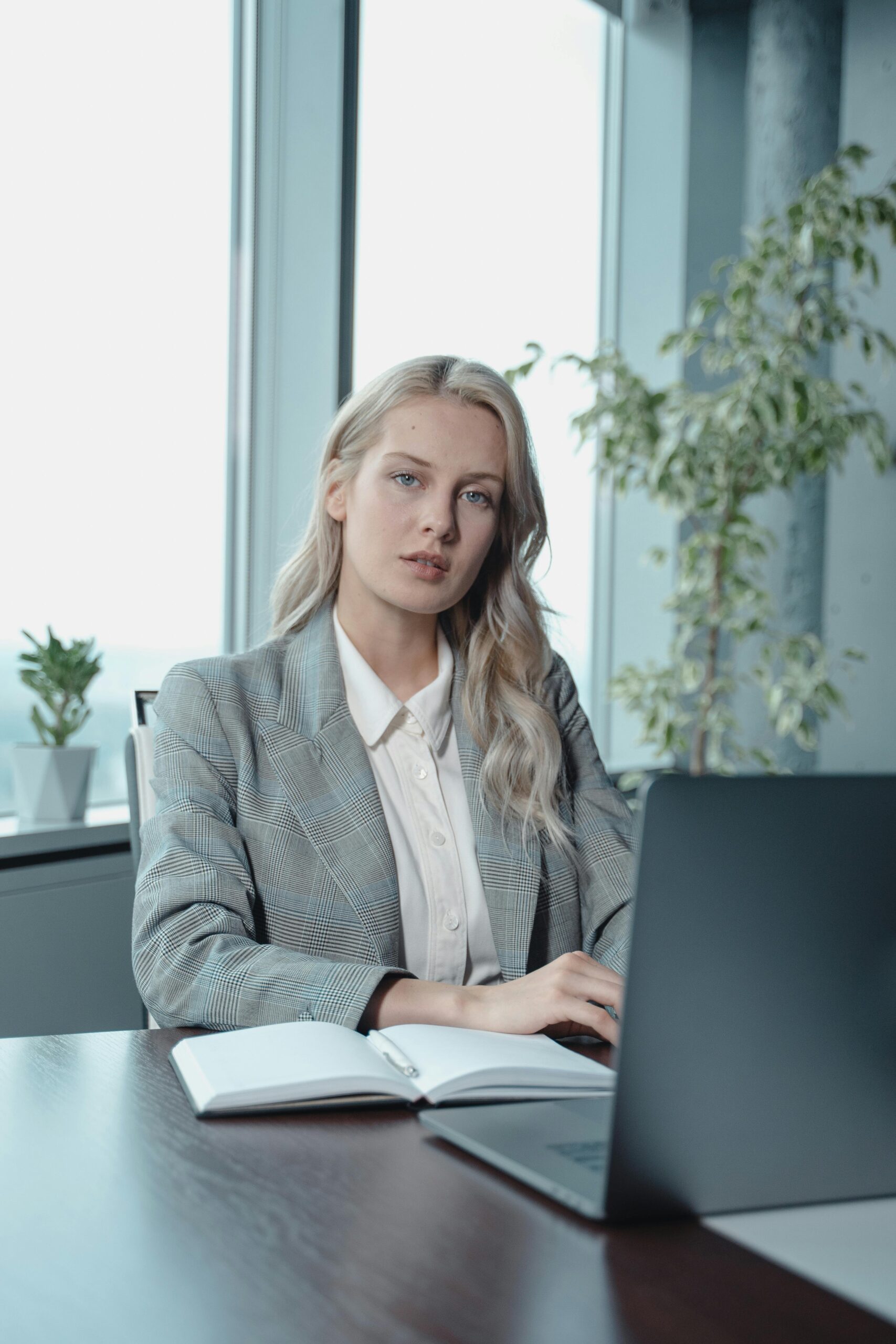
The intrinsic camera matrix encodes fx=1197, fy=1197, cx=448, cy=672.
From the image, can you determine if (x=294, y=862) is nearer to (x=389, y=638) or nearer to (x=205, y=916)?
(x=205, y=916)

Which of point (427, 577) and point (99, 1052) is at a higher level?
point (427, 577)

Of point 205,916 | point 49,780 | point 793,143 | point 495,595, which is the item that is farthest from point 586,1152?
point 793,143

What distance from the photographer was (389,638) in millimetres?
1711

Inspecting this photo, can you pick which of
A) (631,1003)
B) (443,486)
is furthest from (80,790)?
(631,1003)

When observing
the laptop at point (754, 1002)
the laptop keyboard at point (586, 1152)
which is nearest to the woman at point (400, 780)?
the laptop keyboard at point (586, 1152)

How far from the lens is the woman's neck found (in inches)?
66.9

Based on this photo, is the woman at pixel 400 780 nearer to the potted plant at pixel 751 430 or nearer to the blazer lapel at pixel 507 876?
the blazer lapel at pixel 507 876

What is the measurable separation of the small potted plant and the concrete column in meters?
2.27

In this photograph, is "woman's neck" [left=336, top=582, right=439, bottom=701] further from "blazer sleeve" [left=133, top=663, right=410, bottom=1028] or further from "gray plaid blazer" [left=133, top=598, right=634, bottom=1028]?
"blazer sleeve" [left=133, top=663, right=410, bottom=1028]

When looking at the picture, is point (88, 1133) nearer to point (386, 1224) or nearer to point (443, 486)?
point (386, 1224)

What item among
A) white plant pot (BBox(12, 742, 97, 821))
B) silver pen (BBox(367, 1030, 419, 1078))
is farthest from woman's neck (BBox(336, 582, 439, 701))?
white plant pot (BBox(12, 742, 97, 821))

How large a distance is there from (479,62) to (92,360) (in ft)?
5.95

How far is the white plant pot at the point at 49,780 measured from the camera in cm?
232

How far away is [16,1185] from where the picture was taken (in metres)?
0.74
